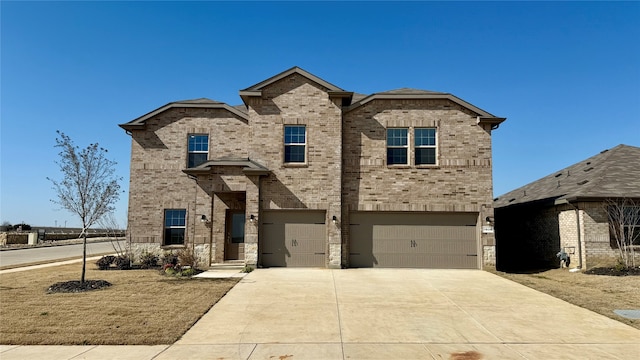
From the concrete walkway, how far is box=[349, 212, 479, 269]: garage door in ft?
11.7

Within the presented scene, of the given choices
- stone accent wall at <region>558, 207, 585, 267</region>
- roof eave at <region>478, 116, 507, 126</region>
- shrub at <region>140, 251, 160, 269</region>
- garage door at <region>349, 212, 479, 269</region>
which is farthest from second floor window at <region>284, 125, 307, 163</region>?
stone accent wall at <region>558, 207, 585, 267</region>

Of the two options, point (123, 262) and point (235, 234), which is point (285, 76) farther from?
point (123, 262)

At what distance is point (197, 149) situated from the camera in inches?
753

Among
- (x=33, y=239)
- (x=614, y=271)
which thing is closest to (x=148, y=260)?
(x=614, y=271)

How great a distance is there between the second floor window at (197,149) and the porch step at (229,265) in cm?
492

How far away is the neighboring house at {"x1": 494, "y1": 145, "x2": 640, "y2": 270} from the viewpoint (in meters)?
16.1

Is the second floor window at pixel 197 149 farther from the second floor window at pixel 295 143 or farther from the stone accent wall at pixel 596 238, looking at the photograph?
the stone accent wall at pixel 596 238

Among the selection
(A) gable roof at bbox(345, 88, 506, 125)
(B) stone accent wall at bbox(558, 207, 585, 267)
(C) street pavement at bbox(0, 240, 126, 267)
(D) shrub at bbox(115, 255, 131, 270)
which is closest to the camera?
(B) stone accent wall at bbox(558, 207, 585, 267)

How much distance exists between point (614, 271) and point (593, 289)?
329 centimetres

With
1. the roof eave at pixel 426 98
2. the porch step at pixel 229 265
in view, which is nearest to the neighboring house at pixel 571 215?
→ the roof eave at pixel 426 98

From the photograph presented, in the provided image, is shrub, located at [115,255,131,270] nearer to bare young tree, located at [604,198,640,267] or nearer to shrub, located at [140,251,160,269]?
shrub, located at [140,251,160,269]

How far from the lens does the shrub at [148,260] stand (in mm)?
17531

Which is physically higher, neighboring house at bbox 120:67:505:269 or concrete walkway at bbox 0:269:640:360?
neighboring house at bbox 120:67:505:269

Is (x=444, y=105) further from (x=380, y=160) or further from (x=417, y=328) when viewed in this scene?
(x=417, y=328)
